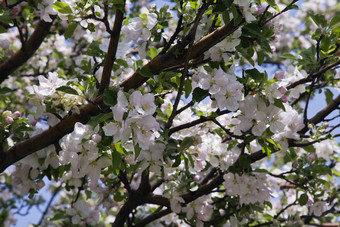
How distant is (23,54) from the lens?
9.04 ft

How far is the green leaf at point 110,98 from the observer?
153 centimetres

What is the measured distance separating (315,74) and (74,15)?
1.15 m

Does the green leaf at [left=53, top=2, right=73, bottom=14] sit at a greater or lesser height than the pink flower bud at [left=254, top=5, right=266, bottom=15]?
greater

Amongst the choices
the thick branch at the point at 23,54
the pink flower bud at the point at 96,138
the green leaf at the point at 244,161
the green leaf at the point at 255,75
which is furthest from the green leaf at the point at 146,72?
the thick branch at the point at 23,54

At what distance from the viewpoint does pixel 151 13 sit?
1891 millimetres

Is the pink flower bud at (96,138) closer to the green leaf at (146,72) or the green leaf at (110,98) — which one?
the green leaf at (110,98)

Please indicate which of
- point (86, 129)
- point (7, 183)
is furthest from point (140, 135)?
point (7, 183)

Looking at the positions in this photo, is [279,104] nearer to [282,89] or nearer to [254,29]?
[282,89]

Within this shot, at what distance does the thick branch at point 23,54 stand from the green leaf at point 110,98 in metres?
1.37

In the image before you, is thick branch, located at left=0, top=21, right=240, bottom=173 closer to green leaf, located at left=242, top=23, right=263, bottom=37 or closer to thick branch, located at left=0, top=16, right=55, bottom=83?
green leaf, located at left=242, top=23, right=263, bottom=37

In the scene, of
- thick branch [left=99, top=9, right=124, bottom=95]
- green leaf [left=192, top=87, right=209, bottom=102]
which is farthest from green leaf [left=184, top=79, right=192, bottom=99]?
thick branch [left=99, top=9, right=124, bottom=95]

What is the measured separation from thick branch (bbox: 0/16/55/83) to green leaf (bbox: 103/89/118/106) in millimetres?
1368

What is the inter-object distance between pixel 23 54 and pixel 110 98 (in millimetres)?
1431

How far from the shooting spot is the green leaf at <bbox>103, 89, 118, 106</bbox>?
60.1 inches
